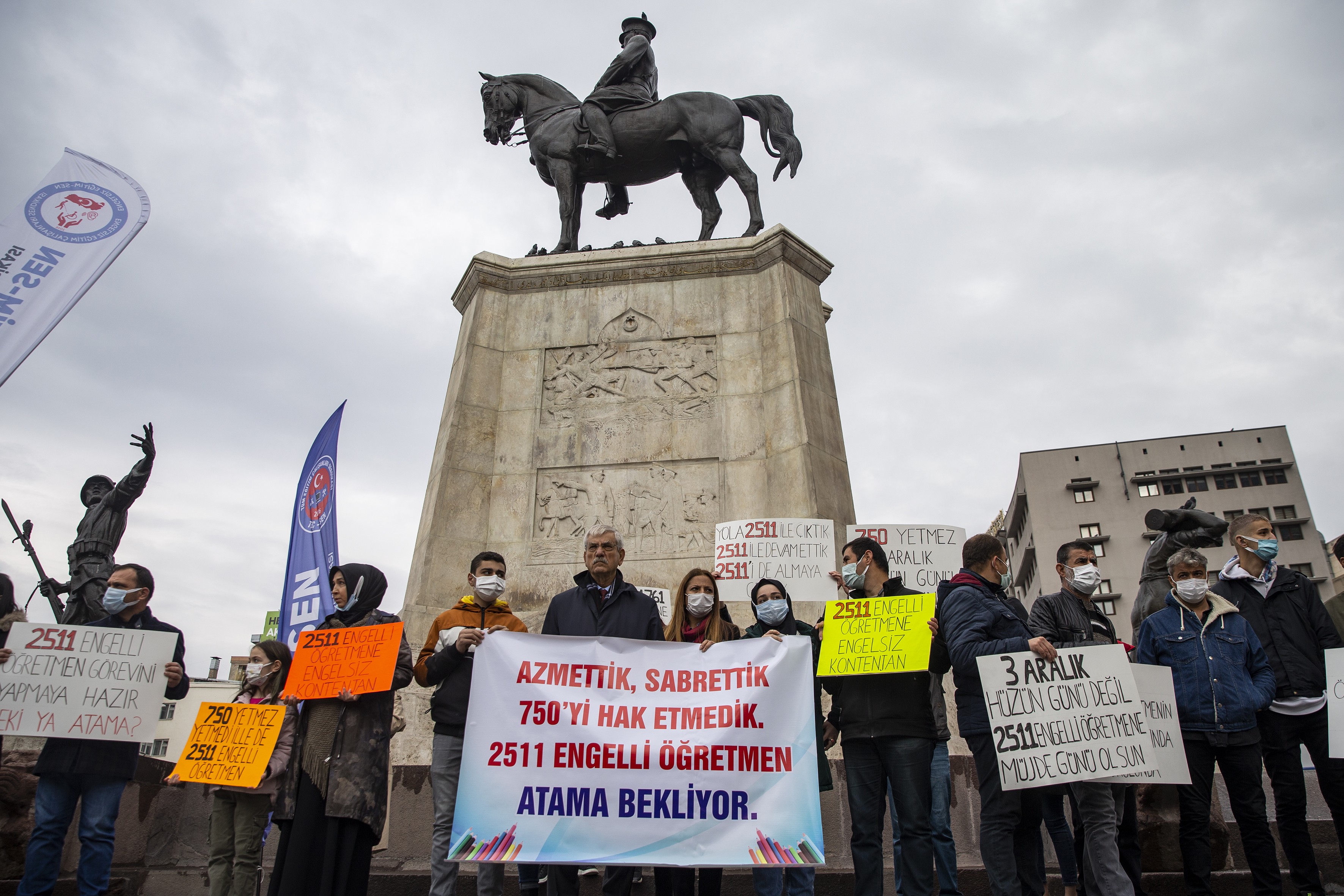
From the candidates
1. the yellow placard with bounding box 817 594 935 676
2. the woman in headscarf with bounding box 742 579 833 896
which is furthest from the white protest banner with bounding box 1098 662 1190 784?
the woman in headscarf with bounding box 742 579 833 896

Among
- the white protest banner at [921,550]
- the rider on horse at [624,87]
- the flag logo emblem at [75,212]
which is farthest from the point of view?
the rider on horse at [624,87]

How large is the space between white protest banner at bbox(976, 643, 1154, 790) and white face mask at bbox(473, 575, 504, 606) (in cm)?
265

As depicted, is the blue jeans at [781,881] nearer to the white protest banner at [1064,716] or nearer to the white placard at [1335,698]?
the white protest banner at [1064,716]

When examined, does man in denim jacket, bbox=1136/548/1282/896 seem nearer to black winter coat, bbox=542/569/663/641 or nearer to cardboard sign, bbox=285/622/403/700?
black winter coat, bbox=542/569/663/641

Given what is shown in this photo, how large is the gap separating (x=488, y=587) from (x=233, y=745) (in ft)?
5.72

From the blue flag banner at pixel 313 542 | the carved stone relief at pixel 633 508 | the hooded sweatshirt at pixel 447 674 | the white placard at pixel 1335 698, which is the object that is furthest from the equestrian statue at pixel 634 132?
the white placard at pixel 1335 698

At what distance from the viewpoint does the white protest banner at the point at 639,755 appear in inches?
181

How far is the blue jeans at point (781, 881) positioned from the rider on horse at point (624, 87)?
8.46 meters

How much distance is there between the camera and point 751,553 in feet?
24.5

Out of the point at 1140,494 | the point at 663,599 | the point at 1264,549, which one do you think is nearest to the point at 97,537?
the point at 663,599

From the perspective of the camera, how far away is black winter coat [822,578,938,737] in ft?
15.7

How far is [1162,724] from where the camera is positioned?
5016 mm

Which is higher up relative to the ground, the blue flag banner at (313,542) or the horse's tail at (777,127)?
the horse's tail at (777,127)

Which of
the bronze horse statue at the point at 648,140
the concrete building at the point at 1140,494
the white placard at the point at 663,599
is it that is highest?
the concrete building at the point at 1140,494
